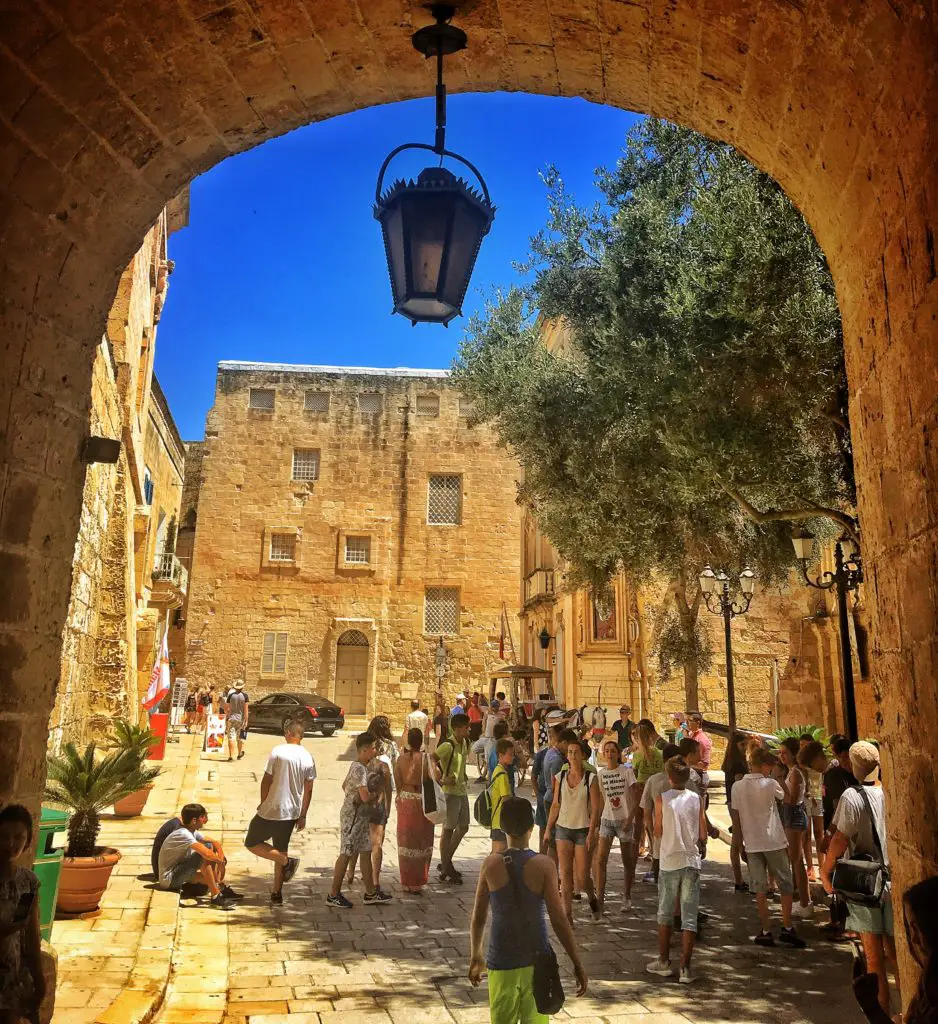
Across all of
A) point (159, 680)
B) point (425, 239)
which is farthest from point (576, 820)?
point (159, 680)

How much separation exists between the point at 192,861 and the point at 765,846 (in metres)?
4.91

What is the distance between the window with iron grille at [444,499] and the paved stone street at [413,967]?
26160mm

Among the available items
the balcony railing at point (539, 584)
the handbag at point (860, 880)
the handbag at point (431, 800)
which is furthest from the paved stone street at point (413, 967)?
the balcony railing at point (539, 584)

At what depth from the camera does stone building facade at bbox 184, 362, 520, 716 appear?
110ft

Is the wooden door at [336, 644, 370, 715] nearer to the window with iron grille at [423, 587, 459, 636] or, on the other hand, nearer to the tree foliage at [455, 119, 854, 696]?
the window with iron grille at [423, 587, 459, 636]

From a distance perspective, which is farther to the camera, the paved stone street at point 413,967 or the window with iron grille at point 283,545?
the window with iron grille at point 283,545

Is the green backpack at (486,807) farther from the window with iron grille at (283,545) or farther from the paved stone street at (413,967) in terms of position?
the window with iron grille at (283,545)

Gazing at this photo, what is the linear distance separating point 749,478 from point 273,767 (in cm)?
561

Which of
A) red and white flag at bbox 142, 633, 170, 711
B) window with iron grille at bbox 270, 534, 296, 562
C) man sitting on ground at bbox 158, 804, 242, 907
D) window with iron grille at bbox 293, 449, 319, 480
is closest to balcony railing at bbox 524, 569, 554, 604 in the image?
window with iron grille at bbox 270, 534, 296, 562

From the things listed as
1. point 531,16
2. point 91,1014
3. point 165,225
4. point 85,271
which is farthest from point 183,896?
point 165,225

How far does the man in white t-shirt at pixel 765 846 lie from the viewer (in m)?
6.86

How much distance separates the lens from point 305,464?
3503 cm

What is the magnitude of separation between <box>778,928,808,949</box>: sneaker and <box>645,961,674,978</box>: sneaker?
1.24 m

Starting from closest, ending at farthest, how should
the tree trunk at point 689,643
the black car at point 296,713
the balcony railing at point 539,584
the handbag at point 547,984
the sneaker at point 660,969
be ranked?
1. the handbag at point 547,984
2. the sneaker at point 660,969
3. the tree trunk at point 689,643
4. the black car at point 296,713
5. the balcony railing at point 539,584
